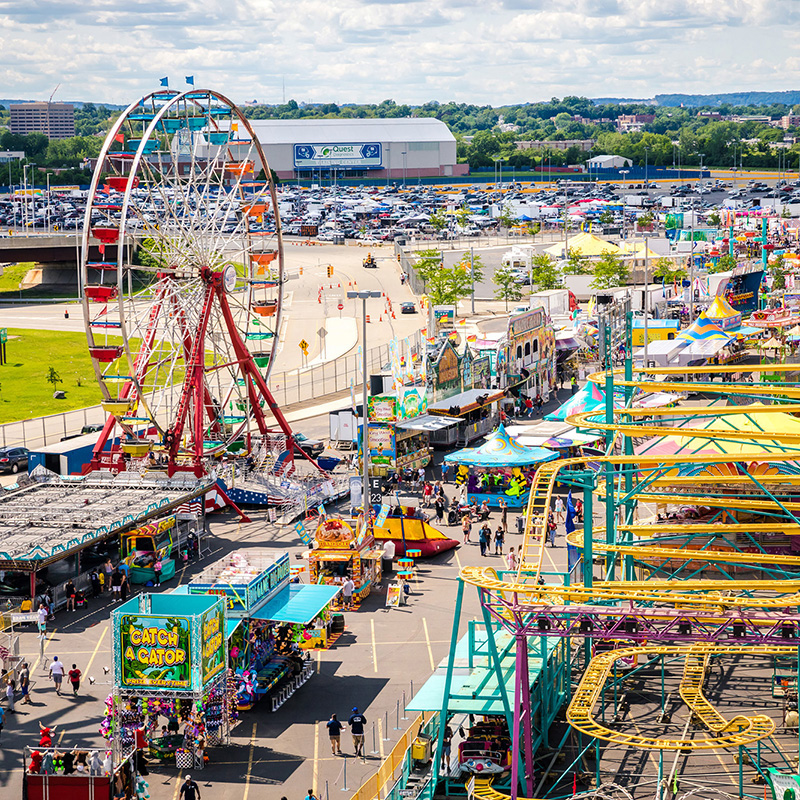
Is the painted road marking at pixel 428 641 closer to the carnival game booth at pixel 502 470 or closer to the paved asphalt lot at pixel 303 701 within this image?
the paved asphalt lot at pixel 303 701

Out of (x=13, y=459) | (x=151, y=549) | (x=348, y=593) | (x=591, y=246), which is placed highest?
(x=591, y=246)

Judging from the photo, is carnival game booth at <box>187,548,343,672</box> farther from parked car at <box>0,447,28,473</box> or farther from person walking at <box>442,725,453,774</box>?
parked car at <box>0,447,28,473</box>

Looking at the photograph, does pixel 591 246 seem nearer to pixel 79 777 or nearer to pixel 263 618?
pixel 263 618

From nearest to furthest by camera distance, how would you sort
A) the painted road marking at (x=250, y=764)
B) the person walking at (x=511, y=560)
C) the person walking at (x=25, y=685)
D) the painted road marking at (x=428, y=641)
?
the painted road marking at (x=250, y=764)
the person walking at (x=25, y=685)
the painted road marking at (x=428, y=641)
the person walking at (x=511, y=560)

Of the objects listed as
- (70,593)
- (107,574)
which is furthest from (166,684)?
(107,574)

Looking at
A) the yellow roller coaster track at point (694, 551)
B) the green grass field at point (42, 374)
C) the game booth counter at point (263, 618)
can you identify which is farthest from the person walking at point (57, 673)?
the green grass field at point (42, 374)

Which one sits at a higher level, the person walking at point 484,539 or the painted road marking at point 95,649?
the person walking at point 484,539

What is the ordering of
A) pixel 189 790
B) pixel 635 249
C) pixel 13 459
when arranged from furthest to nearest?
pixel 635 249 → pixel 13 459 → pixel 189 790
